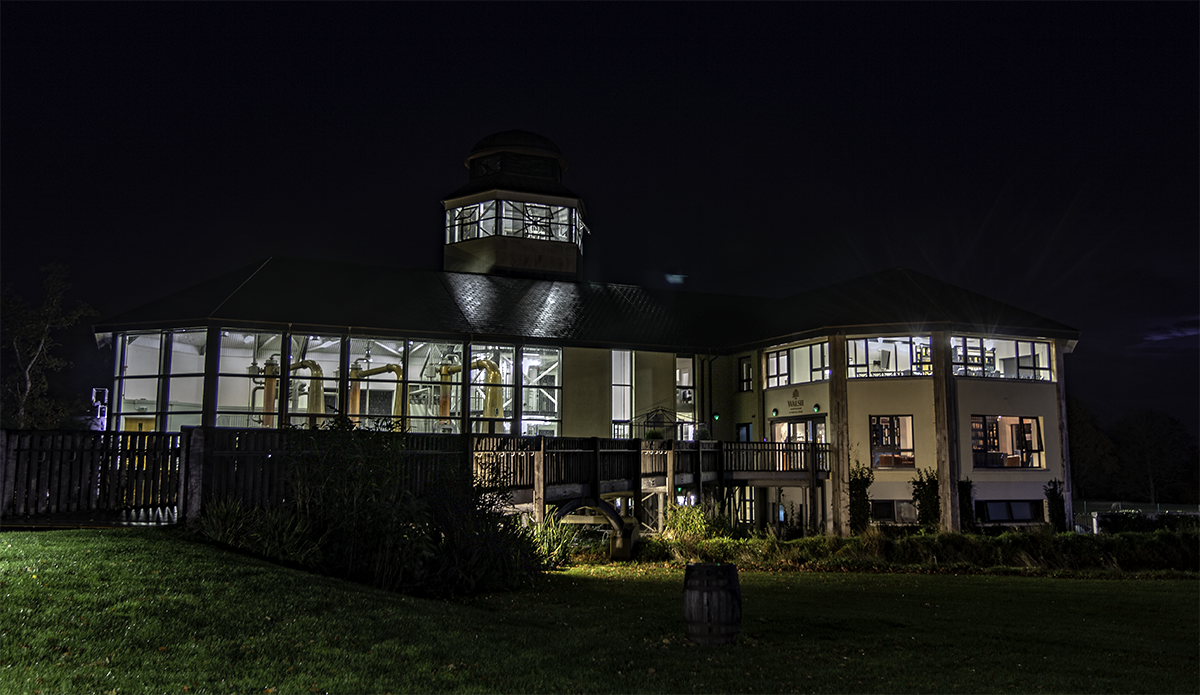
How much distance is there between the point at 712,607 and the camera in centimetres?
850

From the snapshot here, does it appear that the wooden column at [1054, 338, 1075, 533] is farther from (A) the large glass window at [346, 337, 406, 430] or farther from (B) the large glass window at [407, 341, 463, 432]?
(A) the large glass window at [346, 337, 406, 430]

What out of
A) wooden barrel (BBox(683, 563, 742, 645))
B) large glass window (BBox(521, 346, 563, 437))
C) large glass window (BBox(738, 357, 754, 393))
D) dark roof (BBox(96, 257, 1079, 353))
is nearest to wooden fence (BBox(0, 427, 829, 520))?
wooden barrel (BBox(683, 563, 742, 645))

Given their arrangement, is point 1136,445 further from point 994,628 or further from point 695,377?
point 994,628

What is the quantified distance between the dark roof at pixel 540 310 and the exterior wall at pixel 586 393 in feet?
2.58

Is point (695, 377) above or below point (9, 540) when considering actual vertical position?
above

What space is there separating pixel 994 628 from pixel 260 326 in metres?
19.6

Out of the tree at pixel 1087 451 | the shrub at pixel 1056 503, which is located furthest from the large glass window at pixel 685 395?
the tree at pixel 1087 451

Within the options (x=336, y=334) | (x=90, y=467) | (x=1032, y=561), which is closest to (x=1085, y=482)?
(x=1032, y=561)

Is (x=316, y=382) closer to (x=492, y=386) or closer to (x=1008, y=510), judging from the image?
(x=492, y=386)

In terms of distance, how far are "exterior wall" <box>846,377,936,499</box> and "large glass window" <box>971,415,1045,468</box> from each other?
2.65 ft

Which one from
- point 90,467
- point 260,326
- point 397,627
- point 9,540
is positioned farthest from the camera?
point 260,326

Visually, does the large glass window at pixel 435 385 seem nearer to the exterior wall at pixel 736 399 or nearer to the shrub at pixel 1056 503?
the exterior wall at pixel 736 399

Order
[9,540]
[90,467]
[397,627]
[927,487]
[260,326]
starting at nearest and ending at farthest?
[397,627]
[9,540]
[90,467]
[260,326]
[927,487]

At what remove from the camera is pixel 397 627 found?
8.06 m
